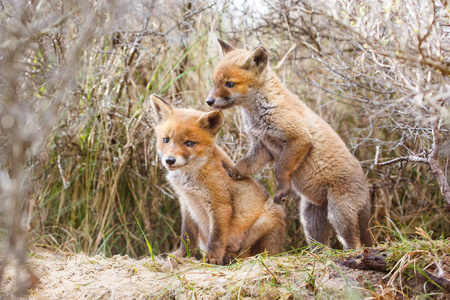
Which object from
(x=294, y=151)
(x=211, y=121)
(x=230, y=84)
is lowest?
(x=294, y=151)

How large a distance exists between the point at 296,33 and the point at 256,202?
3.03 m

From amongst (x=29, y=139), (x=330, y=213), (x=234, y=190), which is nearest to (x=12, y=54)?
(x=29, y=139)

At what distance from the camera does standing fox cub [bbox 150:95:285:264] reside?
407 cm

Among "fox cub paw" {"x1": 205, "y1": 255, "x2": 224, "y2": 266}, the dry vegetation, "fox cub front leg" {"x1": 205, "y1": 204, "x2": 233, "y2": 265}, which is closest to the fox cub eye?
"fox cub front leg" {"x1": 205, "y1": 204, "x2": 233, "y2": 265}

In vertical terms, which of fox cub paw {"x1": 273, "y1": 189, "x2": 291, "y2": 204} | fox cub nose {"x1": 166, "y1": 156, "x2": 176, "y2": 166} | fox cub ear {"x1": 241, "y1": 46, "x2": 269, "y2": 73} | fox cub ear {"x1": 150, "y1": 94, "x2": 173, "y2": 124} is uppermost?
fox cub ear {"x1": 241, "y1": 46, "x2": 269, "y2": 73}

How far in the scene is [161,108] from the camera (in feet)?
14.4

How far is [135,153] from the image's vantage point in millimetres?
5863

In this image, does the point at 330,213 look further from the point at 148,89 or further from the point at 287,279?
the point at 148,89

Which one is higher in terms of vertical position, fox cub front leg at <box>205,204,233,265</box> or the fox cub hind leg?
fox cub front leg at <box>205,204,233,265</box>

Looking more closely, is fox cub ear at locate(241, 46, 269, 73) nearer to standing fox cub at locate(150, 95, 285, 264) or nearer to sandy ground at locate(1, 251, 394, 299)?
standing fox cub at locate(150, 95, 285, 264)

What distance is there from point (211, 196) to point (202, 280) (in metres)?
1.02

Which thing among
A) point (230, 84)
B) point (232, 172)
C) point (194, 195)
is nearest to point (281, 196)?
point (232, 172)

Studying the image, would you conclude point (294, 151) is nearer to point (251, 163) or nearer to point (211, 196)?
point (251, 163)

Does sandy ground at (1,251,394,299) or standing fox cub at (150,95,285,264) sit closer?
sandy ground at (1,251,394,299)
